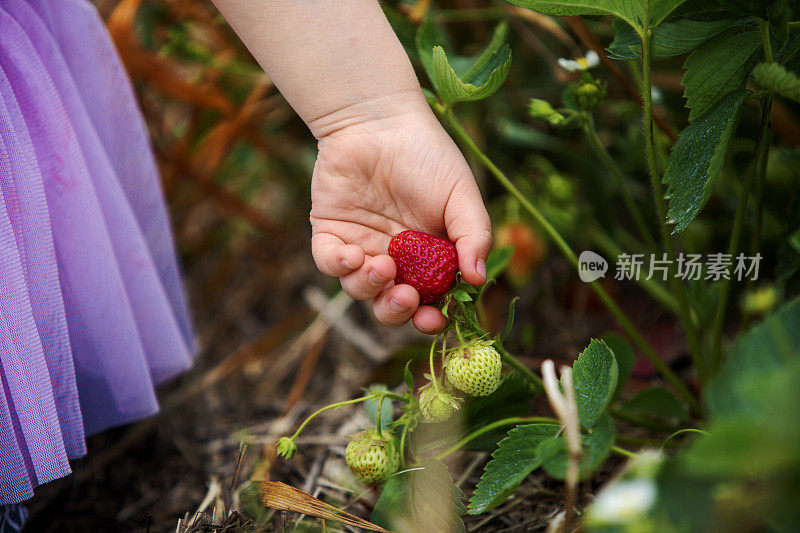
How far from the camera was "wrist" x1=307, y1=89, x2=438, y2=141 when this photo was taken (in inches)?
25.3

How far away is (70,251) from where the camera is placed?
713 millimetres

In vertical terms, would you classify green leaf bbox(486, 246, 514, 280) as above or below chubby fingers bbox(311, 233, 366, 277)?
Result: below

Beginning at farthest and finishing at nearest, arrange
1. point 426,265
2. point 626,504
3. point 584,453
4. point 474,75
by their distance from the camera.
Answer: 1. point 474,75
2. point 426,265
3. point 584,453
4. point 626,504

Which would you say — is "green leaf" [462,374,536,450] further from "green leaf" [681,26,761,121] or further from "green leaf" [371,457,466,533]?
"green leaf" [681,26,761,121]

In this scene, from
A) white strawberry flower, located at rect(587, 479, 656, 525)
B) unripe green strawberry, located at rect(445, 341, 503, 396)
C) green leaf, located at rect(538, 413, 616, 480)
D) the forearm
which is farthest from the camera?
the forearm

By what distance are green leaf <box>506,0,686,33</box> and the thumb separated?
174 mm

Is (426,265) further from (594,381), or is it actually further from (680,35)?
(680,35)

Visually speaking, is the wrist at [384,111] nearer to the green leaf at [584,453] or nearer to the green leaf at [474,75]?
the green leaf at [474,75]

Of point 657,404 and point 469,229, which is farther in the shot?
point 657,404

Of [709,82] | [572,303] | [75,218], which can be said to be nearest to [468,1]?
[572,303]

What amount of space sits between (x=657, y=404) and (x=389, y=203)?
382mm

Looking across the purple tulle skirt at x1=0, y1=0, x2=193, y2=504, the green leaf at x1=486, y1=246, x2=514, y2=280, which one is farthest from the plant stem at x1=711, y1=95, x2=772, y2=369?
the purple tulle skirt at x1=0, y1=0, x2=193, y2=504

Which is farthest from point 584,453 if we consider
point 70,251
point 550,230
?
point 70,251

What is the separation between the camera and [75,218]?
712 millimetres
